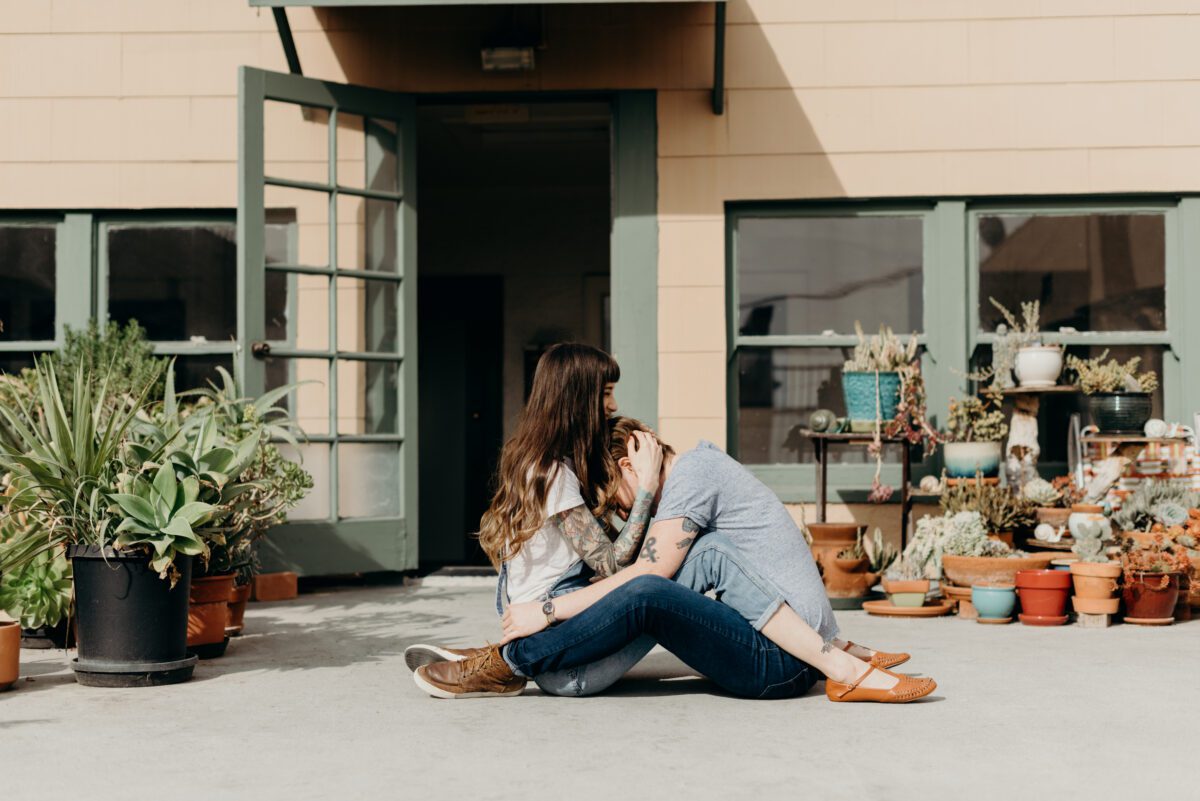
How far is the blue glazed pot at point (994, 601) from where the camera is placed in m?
4.80

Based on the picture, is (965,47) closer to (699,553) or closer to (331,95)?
(331,95)

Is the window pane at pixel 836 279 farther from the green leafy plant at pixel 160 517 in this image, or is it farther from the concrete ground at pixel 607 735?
the green leafy plant at pixel 160 517

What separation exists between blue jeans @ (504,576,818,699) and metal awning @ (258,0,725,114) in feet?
10.1

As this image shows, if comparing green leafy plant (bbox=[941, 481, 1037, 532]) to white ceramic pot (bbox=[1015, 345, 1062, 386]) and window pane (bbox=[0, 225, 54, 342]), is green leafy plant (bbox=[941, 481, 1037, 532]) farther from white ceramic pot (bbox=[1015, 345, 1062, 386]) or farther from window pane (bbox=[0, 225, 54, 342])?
window pane (bbox=[0, 225, 54, 342])

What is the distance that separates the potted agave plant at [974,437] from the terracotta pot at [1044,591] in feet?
2.91

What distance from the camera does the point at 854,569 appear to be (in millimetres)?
5238

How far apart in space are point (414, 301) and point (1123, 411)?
322cm

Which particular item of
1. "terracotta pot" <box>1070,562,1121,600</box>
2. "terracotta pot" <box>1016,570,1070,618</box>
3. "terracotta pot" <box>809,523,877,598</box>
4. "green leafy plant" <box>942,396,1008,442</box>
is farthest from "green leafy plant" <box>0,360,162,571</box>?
"green leafy plant" <box>942,396,1008,442</box>

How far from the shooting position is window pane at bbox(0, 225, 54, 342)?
6.17 metres

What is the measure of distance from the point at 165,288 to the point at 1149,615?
14.9ft

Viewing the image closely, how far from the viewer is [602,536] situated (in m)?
3.24

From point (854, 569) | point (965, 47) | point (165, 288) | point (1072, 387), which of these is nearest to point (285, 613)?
point (165, 288)

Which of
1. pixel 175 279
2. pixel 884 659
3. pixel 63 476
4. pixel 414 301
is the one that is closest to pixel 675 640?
pixel 884 659

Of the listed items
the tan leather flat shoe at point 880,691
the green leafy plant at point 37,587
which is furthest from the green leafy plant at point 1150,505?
the green leafy plant at point 37,587
